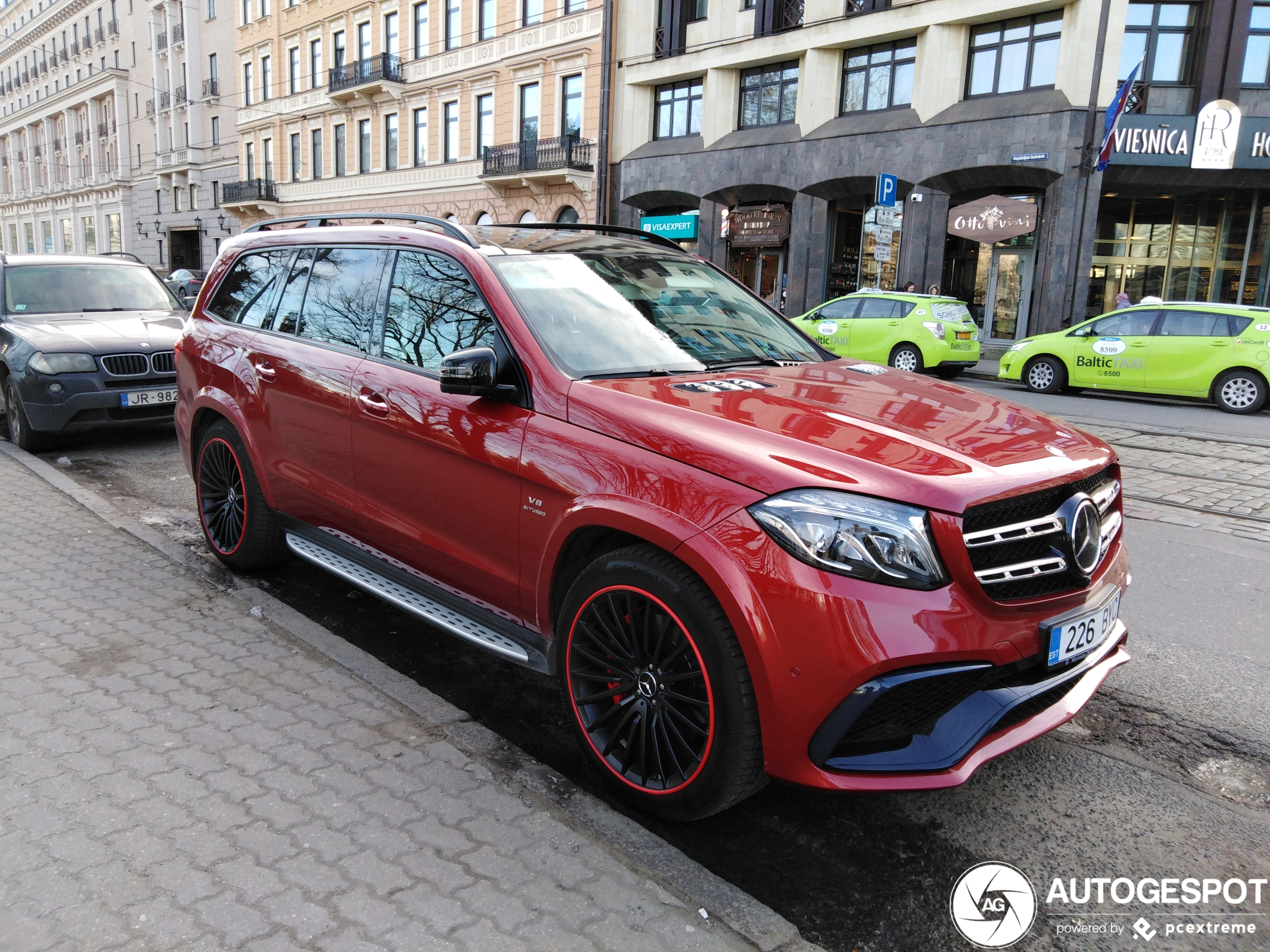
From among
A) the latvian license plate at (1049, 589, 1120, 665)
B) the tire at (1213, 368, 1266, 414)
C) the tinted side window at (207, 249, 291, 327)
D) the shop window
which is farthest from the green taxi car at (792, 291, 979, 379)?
the latvian license plate at (1049, 589, 1120, 665)

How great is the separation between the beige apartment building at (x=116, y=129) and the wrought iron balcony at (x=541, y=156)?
79.4ft

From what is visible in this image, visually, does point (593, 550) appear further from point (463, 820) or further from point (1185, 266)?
point (1185, 266)

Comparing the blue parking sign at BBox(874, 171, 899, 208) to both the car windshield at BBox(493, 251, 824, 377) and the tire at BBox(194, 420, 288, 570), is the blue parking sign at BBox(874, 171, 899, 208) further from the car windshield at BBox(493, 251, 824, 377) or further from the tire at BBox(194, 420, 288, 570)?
the tire at BBox(194, 420, 288, 570)

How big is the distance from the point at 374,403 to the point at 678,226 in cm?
2715

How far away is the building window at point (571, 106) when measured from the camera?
102 ft

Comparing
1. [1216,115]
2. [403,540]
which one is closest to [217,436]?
[403,540]

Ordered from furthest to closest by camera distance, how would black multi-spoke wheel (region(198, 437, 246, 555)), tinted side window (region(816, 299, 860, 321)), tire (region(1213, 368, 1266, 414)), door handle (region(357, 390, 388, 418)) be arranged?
1. tinted side window (region(816, 299, 860, 321))
2. tire (region(1213, 368, 1266, 414))
3. black multi-spoke wheel (region(198, 437, 246, 555))
4. door handle (region(357, 390, 388, 418))

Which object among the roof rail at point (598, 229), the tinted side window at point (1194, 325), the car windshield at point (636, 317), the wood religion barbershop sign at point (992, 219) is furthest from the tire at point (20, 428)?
the wood religion barbershop sign at point (992, 219)

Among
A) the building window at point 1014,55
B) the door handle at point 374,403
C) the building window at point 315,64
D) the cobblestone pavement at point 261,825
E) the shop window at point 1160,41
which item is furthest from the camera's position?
the building window at point 315,64

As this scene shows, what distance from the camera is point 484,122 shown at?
34.1m

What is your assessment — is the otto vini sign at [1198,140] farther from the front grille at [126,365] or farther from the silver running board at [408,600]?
the silver running board at [408,600]

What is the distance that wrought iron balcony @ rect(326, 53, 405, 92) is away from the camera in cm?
3647

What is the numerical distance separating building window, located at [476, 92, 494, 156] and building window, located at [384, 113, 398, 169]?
540cm

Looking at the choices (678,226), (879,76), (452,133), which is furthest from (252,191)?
(879,76)
